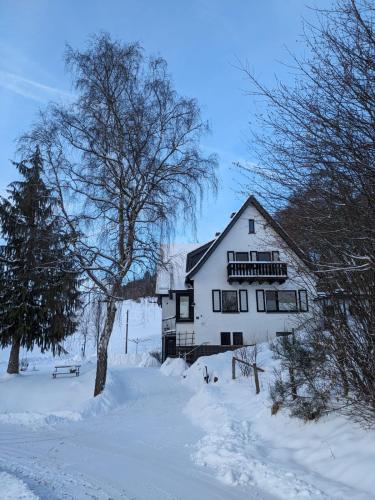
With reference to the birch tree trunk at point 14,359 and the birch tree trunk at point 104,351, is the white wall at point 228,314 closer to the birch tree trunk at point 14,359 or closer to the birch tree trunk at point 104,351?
the birch tree trunk at point 14,359

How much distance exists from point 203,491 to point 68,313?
596 inches

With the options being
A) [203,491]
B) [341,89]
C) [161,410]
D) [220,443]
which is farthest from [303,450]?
[161,410]

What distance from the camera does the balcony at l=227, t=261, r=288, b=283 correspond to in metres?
27.4

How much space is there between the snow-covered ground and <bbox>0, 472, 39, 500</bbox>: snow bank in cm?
1

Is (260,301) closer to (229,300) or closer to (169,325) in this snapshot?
(229,300)

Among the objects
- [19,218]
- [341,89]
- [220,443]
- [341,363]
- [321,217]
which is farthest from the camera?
[19,218]

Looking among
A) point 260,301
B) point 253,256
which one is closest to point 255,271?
point 253,256

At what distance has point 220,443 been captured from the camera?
7.90m

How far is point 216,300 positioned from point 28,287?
13149 mm

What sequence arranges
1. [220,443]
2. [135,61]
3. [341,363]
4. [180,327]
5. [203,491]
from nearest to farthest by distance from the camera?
[203,491]
[341,363]
[220,443]
[135,61]
[180,327]

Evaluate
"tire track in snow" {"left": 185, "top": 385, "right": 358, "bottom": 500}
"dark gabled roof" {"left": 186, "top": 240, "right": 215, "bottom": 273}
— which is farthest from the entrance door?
"tire track in snow" {"left": 185, "top": 385, "right": 358, "bottom": 500}

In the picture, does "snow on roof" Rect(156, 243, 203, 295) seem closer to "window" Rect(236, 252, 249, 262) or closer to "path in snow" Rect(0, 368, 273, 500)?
"window" Rect(236, 252, 249, 262)

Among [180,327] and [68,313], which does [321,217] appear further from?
[180,327]

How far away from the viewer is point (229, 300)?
2852 cm
